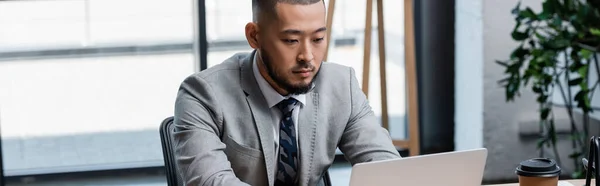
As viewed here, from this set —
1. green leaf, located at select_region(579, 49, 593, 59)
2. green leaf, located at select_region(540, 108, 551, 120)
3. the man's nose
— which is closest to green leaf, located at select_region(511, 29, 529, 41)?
green leaf, located at select_region(579, 49, 593, 59)

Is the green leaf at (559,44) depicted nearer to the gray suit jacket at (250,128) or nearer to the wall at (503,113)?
the wall at (503,113)

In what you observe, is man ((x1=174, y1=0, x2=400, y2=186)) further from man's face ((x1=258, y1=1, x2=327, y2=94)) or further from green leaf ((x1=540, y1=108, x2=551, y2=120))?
green leaf ((x1=540, y1=108, x2=551, y2=120))

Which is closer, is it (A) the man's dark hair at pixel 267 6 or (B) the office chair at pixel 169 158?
(A) the man's dark hair at pixel 267 6

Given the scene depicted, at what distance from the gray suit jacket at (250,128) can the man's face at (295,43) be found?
13cm

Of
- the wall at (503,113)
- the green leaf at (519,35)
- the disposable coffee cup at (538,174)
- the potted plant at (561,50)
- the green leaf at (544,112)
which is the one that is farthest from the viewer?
the wall at (503,113)

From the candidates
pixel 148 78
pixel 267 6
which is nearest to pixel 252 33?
pixel 267 6

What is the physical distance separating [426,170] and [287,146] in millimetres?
508

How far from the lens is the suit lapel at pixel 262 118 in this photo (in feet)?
7.57

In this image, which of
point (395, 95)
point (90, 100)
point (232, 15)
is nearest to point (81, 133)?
point (90, 100)

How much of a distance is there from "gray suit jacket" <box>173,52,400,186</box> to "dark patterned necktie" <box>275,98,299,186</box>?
0.9 inches

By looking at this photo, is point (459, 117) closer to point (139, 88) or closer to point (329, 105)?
point (139, 88)

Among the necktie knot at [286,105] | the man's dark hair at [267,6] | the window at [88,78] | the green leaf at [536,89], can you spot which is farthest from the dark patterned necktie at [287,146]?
the window at [88,78]

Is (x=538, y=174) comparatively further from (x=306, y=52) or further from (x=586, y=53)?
(x=586, y=53)

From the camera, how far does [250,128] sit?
7.57ft
